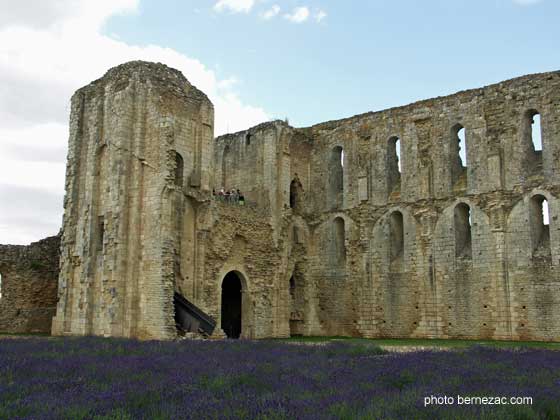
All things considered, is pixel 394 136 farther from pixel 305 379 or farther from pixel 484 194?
pixel 305 379

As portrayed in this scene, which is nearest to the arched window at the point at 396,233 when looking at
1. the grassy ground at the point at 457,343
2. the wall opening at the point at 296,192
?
the grassy ground at the point at 457,343

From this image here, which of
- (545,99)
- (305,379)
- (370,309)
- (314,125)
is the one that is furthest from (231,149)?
(305,379)

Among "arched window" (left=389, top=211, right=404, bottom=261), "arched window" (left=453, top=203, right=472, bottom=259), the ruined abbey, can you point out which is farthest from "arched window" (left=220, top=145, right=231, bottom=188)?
"arched window" (left=453, top=203, right=472, bottom=259)

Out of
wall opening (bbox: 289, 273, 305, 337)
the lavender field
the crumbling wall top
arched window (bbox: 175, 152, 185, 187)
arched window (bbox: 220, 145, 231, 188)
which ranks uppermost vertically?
the crumbling wall top

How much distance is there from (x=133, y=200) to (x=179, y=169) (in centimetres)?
213

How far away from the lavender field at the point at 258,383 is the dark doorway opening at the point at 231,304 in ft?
41.1

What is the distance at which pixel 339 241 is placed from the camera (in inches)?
1077

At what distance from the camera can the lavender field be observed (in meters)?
6.25

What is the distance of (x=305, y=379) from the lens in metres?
9.10

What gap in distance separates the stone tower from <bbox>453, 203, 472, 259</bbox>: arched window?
31.8ft

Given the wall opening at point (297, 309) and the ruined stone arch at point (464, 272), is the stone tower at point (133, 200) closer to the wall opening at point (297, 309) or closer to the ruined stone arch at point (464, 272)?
the wall opening at point (297, 309)

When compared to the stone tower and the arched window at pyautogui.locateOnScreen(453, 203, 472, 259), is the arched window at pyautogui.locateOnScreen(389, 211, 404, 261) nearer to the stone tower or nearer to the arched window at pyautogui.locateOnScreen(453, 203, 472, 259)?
the arched window at pyautogui.locateOnScreen(453, 203, 472, 259)

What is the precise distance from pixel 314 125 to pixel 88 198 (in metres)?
11.3

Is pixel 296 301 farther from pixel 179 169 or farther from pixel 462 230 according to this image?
pixel 179 169
